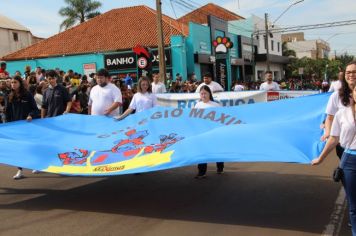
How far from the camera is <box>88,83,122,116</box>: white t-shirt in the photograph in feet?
27.8

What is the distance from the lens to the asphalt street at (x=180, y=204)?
5.37 meters

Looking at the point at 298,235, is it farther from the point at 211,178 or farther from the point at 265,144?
the point at 211,178

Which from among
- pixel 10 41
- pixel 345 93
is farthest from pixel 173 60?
pixel 10 41

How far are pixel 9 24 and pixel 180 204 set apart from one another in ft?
184

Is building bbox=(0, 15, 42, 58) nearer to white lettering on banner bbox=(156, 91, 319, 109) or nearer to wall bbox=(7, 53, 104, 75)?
wall bbox=(7, 53, 104, 75)

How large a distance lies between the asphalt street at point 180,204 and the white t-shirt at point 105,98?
1277 millimetres

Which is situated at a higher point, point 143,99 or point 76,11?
point 76,11

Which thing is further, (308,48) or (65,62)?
(308,48)

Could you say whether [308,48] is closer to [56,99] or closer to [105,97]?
[56,99]

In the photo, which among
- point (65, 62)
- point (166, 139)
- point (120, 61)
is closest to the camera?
A: point (166, 139)

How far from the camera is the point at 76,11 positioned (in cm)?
4800

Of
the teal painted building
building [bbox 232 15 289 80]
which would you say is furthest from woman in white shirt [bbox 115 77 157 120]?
building [bbox 232 15 289 80]

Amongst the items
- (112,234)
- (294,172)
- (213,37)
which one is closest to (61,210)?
(112,234)

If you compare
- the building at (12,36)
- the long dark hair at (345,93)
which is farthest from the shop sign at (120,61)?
the long dark hair at (345,93)
